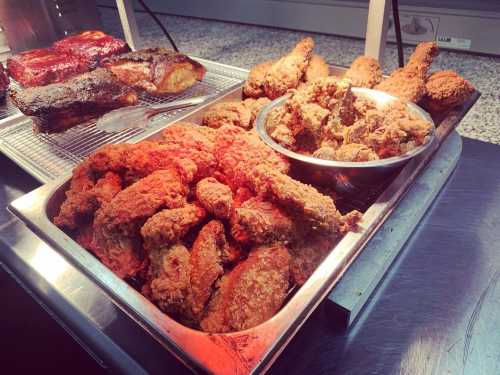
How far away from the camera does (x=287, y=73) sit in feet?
4.87

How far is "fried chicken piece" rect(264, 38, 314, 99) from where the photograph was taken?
147cm

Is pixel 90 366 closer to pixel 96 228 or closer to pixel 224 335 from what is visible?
pixel 96 228

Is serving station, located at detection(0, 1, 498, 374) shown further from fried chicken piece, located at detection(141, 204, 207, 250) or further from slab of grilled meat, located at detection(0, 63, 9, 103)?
slab of grilled meat, located at detection(0, 63, 9, 103)

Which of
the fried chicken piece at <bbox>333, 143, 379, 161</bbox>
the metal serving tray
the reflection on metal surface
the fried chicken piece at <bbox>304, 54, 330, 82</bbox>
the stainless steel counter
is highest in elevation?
the fried chicken piece at <bbox>304, 54, 330, 82</bbox>

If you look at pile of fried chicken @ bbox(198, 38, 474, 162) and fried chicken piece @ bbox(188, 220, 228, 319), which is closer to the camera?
fried chicken piece @ bbox(188, 220, 228, 319)

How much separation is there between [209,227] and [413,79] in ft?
3.14

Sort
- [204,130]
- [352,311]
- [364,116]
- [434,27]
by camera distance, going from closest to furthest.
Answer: [352,311], [364,116], [204,130], [434,27]

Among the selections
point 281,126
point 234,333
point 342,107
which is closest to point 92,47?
point 281,126

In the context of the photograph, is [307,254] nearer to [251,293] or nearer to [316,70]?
[251,293]

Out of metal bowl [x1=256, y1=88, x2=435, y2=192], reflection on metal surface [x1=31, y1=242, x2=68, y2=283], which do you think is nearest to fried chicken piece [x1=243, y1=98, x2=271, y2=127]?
metal bowl [x1=256, y1=88, x2=435, y2=192]

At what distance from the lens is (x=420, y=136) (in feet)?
3.45

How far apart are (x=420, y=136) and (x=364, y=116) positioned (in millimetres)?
177

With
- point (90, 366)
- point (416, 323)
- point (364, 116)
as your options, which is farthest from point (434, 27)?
point (90, 366)

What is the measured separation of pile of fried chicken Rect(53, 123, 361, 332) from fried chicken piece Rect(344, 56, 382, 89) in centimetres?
55
